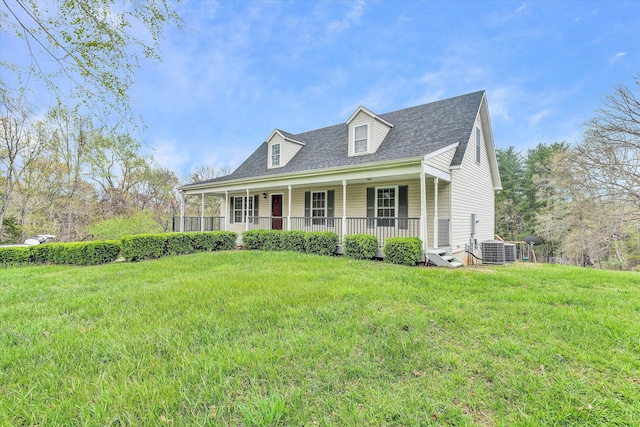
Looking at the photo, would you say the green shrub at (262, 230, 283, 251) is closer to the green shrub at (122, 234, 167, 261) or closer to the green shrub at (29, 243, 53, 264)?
the green shrub at (122, 234, 167, 261)

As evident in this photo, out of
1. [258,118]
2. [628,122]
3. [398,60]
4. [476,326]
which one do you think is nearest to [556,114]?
[628,122]

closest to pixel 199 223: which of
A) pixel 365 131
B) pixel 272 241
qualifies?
pixel 272 241

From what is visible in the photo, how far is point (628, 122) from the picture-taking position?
1381 cm

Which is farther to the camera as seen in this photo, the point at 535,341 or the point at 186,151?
the point at 186,151

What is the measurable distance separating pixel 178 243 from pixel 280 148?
22.7 feet

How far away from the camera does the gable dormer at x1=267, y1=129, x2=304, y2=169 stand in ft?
46.3

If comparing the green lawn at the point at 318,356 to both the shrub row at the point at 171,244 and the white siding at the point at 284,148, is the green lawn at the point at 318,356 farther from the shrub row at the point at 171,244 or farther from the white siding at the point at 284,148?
the white siding at the point at 284,148

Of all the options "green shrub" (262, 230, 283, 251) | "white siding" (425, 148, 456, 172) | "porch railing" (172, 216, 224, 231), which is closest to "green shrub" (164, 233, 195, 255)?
"green shrub" (262, 230, 283, 251)

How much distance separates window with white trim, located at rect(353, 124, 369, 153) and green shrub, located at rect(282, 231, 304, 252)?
14.2ft

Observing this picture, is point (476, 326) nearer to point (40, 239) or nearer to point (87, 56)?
point (87, 56)

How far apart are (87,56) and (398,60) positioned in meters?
17.3

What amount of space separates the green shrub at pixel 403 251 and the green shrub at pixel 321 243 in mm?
2023

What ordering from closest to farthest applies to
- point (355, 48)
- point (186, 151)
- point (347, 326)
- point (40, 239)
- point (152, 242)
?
1. point (347, 326)
2. point (152, 242)
3. point (355, 48)
4. point (40, 239)
5. point (186, 151)

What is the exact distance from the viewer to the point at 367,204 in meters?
10.7
